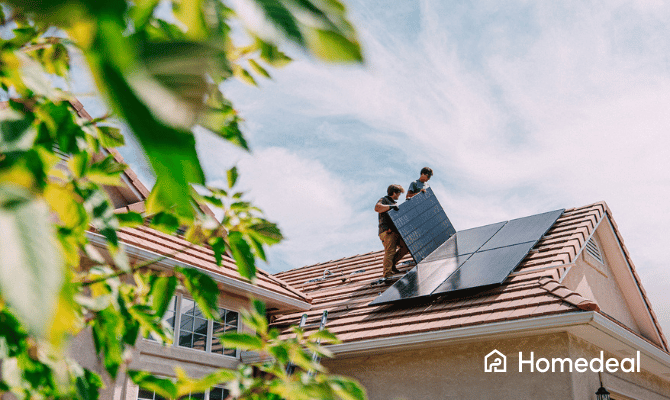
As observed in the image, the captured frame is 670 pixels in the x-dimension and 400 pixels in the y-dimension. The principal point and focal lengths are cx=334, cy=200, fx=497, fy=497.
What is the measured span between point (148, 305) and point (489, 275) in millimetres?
5772

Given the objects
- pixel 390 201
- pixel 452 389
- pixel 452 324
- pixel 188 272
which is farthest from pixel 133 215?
pixel 390 201

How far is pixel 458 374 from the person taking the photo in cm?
641

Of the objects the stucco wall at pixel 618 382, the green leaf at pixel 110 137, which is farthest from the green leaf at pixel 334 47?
the stucco wall at pixel 618 382

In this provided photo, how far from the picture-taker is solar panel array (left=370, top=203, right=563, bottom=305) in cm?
698

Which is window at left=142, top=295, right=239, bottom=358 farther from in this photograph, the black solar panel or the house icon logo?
the black solar panel

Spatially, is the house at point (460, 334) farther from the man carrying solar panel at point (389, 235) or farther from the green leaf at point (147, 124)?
the green leaf at point (147, 124)

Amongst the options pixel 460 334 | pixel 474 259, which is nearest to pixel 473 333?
pixel 460 334

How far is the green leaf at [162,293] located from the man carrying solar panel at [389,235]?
23.9ft

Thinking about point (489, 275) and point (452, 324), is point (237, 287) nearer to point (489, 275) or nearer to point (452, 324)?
point (452, 324)

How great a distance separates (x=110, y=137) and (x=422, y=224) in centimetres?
794

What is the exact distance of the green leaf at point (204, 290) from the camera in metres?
1.52

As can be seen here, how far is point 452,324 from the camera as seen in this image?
6.13 meters

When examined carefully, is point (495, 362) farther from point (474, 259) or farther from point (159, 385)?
point (159, 385)

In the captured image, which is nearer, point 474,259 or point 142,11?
point 142,11
